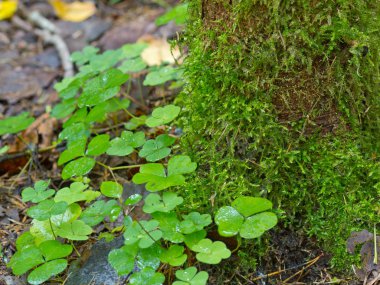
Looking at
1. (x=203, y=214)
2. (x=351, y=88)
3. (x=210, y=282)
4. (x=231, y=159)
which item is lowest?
(x=210, y=282)

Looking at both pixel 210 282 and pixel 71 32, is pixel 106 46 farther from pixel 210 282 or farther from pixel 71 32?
pixel 210 282

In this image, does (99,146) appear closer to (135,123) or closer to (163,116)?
(163,116)

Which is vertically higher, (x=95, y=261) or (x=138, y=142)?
(x=138, y=142)

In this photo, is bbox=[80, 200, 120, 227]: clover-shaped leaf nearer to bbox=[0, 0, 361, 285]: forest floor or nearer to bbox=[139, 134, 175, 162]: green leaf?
bbox=[139, 134, 175, 162]: green leaf

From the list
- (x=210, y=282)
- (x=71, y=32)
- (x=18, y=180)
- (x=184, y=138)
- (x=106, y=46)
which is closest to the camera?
(x=210, y=282)

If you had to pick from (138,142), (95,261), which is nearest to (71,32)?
(138,142)

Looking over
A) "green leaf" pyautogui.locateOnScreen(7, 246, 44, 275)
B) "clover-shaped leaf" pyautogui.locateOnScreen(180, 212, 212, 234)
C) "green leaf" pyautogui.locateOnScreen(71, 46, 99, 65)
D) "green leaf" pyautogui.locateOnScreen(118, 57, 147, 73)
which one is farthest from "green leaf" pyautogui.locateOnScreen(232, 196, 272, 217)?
"green leaf" pyautogui.locateOnScreen(71, 46, 99, 65)

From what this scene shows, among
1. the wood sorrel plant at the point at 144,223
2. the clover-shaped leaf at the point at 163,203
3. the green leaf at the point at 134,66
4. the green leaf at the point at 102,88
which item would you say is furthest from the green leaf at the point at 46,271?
the green leaf at the point at 134,66
